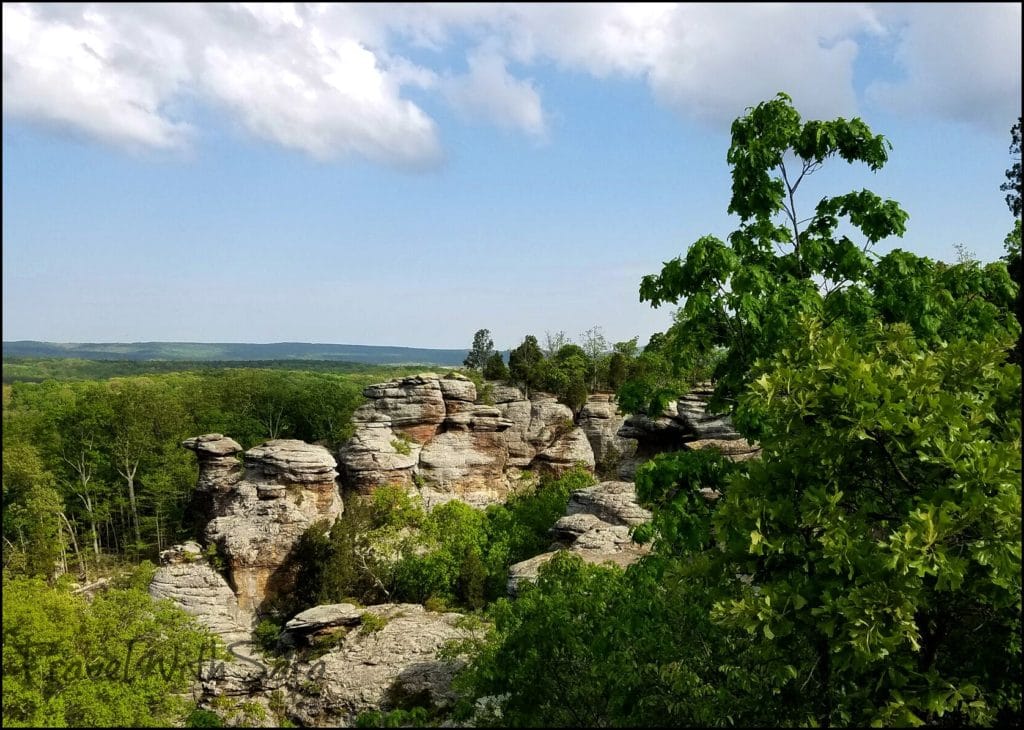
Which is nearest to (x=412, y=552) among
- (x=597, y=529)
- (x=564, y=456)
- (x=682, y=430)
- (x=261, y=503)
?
(x=261, y=503)

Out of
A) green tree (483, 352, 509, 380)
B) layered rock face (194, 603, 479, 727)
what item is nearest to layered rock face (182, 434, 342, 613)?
layered rock face (194, 603, 479, 727)

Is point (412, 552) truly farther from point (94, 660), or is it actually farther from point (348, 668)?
point (94, 660)

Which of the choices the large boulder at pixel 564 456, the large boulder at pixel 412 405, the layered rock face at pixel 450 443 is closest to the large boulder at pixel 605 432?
the layered rock face at pixel 450 443

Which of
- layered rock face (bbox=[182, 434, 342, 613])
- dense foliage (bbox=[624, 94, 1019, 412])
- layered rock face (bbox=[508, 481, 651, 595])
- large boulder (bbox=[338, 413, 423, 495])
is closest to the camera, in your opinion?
dense foliage (bbox=[624, 94, 1019, 412])

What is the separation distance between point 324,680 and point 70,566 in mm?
27411

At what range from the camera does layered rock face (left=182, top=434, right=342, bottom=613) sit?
3166 centimetres

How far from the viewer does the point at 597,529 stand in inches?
1053

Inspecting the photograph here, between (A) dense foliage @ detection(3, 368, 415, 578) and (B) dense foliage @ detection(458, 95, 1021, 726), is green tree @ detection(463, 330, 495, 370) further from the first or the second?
(B) dense foliage @ detection(458, 95, 1021, 726)

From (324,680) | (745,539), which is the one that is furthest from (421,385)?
(745,539)

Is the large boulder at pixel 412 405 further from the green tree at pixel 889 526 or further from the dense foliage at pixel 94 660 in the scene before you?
the green tree at pixel 889 526

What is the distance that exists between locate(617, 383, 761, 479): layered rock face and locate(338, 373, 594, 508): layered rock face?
5.31 meters

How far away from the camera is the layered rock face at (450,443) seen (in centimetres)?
3862

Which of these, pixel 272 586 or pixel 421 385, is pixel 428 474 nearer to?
pixel 421 385

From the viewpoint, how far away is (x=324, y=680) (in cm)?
2086
